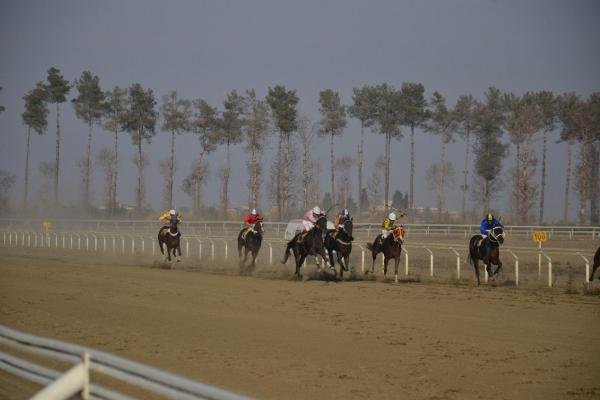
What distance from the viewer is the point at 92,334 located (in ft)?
39.0

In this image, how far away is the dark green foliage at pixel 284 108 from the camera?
57.2 metres

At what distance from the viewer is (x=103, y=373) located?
466 cm

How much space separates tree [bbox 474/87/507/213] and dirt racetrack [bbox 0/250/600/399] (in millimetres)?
35877

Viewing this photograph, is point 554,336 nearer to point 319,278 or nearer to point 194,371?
point 194,371

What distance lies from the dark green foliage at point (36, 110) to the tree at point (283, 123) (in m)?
21.3

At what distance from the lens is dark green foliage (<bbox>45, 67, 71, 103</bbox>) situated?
64.8 meters

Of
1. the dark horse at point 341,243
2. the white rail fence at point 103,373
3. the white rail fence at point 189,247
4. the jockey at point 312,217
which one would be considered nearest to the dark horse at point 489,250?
the dark horse at point 341,243

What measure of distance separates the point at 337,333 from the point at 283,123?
45.7 metres

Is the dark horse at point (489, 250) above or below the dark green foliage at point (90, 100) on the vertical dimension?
below

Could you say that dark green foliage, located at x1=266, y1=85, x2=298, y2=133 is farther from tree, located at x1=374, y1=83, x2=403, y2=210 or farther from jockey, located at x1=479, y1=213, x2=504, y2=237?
jockey, located at x1=479, y1=213, x2=504, y2=237

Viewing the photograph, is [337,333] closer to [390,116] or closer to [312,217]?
[312,217]

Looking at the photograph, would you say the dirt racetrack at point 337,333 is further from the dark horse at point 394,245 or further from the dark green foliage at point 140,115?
the dark green foliage at point 140,115

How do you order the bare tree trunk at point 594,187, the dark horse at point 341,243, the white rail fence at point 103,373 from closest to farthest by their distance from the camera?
the white rail fence at point 103,373 < the dark horse at point 341,243 < the bare tree trunk at point 594,187

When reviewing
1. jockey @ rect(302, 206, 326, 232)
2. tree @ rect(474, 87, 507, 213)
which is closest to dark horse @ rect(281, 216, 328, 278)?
jockey @ rect(302, 206, 326, 232)
